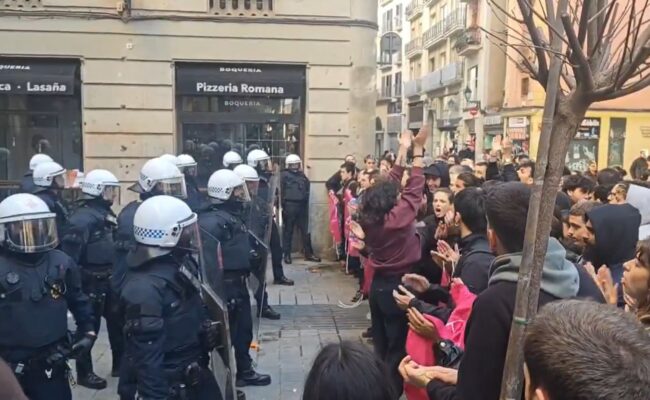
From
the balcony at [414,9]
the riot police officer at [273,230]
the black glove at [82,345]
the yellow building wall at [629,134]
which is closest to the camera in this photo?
the black glove at [82,345]

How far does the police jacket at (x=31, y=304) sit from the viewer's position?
3988 millimetres

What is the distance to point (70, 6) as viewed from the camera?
37.6ft

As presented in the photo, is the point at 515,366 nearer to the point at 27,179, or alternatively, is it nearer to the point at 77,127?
the point at 27,179

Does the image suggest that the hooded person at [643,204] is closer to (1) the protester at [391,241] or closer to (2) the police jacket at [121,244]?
(1) the protester at [391,241]

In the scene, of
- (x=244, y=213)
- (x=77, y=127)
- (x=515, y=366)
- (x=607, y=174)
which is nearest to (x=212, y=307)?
(x=515, y=366)

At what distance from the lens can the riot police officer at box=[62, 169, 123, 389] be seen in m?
6.13

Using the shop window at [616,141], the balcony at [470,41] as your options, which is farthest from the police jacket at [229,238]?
the balcony at [470,41]

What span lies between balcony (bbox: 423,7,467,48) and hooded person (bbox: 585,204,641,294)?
123 feet

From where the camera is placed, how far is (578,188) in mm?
6832

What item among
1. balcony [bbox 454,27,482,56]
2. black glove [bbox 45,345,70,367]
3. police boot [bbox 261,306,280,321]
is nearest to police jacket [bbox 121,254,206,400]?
black glove [bbox 45,345,70,367]

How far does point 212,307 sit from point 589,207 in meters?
2.61

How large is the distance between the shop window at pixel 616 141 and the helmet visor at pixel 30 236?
82.5ft

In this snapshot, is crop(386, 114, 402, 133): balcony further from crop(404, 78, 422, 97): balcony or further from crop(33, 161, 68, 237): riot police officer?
crop(33, 161, 68, 237): riot police officer

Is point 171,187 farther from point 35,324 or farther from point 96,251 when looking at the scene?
point 35,324
